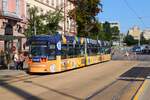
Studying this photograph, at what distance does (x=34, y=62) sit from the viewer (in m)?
31.2

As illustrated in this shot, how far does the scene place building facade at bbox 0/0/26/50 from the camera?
4888 centimetres

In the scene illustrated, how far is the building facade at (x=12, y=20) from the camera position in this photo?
48.9 metres

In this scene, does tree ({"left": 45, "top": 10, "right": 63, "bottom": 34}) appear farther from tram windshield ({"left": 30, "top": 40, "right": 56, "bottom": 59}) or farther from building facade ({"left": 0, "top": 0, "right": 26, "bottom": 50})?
tram windshield ({"left": 30, "top": 40, "right": 56, "bottom": 59})

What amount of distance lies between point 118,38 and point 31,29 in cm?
11834

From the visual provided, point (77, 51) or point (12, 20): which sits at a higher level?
point (12, 20)

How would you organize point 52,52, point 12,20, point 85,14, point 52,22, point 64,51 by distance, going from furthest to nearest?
point 85,14 < point 12,20 < point 52,22 < point 64,51 < point 52,52

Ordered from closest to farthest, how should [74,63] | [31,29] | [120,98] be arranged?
[120,98], [74,63], [31,29]

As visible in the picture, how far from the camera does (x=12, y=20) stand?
169 feet

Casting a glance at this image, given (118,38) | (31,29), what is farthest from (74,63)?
(118,38)

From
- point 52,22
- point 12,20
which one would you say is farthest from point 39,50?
point 12,20

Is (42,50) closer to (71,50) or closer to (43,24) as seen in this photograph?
(71,50)

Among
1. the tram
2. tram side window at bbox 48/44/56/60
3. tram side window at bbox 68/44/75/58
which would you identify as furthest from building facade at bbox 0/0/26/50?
tram side window at bbox 48/44/56/60

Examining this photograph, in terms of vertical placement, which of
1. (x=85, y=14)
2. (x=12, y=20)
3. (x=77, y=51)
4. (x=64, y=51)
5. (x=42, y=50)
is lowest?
(x=77, y=51)

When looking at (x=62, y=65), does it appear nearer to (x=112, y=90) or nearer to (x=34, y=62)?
(x=34, y=62)
